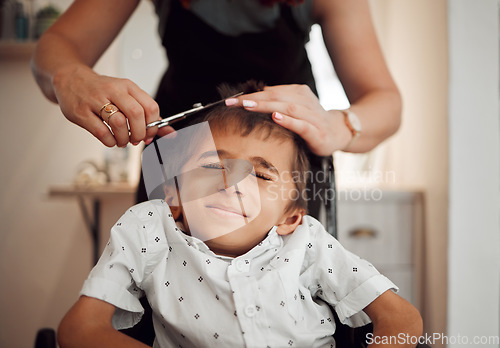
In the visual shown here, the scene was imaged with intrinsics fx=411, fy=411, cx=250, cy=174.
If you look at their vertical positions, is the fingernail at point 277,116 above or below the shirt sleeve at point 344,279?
above

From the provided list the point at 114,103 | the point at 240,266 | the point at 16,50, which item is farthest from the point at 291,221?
the point at 16,50

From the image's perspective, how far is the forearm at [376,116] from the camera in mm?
563

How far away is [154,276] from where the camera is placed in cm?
41

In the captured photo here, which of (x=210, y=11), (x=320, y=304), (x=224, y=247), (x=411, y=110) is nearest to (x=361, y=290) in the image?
(x=320, y=304)

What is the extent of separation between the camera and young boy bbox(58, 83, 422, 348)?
388 mm

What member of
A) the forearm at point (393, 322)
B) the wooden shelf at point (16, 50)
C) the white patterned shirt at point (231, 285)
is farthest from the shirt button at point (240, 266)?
the wooden shelf at point (16, 50)

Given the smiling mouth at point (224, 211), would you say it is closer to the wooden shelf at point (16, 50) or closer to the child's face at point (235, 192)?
the child's face at point (235, 192)

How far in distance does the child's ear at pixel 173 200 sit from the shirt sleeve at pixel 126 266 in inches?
0.7

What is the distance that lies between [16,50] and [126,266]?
1.20ft

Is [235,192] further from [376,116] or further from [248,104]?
[376,116]

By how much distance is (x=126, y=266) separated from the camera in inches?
15.4

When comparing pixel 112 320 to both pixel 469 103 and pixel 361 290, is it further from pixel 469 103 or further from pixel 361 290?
pixel 469 103

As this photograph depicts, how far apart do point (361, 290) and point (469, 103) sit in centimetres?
34

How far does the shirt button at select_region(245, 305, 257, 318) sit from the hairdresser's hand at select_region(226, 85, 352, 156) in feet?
0.60
